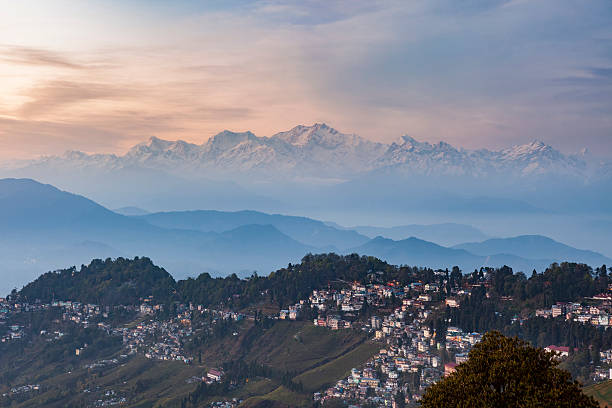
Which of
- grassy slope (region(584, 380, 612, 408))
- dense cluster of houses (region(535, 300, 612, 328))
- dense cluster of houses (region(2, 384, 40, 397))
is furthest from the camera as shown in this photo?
dense cluster of houses (region(2, 384, 40, 397))

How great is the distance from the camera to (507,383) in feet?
106

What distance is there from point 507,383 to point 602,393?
189ft

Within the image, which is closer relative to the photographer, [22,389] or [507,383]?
[507,383]

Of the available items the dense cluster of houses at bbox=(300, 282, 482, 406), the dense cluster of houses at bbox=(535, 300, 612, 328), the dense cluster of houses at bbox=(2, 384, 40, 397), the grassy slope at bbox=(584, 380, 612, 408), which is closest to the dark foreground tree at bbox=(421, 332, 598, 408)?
the grassy slope at bbox=(584, 380, 612, 408)

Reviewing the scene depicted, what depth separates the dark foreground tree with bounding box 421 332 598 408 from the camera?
30719 millimetres

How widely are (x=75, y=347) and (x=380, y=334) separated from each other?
91865 millimetres

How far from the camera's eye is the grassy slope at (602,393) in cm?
7650

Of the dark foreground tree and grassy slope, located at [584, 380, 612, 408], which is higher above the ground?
the dark foreground tree

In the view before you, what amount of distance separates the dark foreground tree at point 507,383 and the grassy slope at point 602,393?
161 feet

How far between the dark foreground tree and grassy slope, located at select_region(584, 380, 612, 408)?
4916 centimetres

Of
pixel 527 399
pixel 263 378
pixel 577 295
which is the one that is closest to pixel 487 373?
pixel 527 399

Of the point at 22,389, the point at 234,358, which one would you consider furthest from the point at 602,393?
the point at 22,389

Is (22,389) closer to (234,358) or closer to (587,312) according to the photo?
(234,358)

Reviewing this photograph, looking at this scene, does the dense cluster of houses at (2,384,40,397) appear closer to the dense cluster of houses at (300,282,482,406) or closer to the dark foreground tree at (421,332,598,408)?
the dense cluster of houses at (300,282,482,406)
